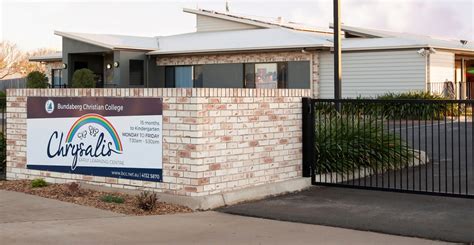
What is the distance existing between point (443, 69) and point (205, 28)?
46.9 ft

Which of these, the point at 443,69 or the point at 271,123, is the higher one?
the point at 443,69

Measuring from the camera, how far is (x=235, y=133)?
1016 cm

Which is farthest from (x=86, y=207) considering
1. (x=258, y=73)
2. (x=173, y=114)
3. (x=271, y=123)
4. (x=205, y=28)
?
(x=205, y=28)

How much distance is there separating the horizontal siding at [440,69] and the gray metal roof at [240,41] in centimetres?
441

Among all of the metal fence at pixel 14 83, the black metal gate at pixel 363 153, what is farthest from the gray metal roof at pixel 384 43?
the metal fence at pixel 14 83

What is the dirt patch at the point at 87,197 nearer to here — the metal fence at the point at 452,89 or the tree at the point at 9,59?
the metal fence at the point at 452,89

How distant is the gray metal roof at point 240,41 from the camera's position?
29239 millimetres

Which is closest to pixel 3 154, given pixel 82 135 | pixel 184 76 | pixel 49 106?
pixel 49 106

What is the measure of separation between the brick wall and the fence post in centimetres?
1778

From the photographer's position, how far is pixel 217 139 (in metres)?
9.82

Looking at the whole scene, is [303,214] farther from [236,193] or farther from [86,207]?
[86,207]

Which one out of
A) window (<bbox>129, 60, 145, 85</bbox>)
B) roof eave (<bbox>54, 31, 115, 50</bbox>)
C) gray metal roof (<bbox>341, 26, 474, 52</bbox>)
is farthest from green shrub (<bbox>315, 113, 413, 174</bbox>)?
window (<bbox>129, 60, 145, 85</bbox>)

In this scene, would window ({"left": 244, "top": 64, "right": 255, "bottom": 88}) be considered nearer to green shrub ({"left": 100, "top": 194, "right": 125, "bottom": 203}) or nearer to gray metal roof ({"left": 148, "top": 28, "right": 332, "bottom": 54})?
gray metal roof ({"left": 148, "top": 28, "right": 332, "bottom": 54})

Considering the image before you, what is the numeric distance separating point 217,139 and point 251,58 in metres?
21.4
